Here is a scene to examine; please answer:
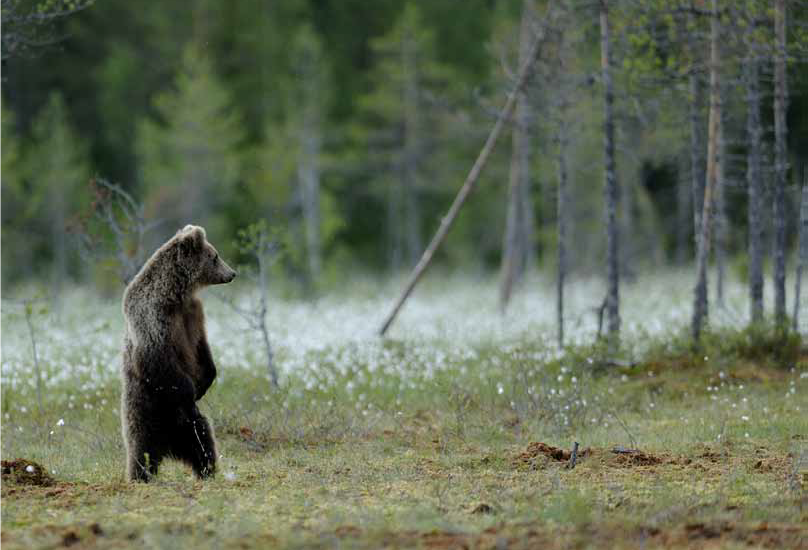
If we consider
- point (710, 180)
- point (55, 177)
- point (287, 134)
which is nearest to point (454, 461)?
→ point (710, 180)

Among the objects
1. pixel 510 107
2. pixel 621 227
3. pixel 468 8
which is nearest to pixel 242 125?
pixel 468 8

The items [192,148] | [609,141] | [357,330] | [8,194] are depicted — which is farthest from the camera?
[192,148]

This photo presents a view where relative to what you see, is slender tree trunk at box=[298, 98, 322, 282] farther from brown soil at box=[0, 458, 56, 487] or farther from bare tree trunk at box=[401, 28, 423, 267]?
brown soil at box=[0, 458, 56, 487]

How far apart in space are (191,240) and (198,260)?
0.18m

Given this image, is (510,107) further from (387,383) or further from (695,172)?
(387,383)

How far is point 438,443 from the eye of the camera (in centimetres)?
1119

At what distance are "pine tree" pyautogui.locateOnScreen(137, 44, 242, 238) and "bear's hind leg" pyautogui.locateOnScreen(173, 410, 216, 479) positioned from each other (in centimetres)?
2561

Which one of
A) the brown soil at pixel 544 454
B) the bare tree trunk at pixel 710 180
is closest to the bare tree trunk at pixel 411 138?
the bare tree trunk at pixel 710 180

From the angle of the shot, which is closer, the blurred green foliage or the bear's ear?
the bear's ear

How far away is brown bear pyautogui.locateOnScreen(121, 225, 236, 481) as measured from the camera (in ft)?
28.0

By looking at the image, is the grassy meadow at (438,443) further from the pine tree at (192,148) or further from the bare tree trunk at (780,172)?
the pine tree at (192,148)

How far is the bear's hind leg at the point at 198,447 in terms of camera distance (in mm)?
8766

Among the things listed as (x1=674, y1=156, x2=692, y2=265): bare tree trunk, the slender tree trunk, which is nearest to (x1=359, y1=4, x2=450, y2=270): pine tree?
the slender tree trunk

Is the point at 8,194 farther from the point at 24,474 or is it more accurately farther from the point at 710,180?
the point at 24,474
